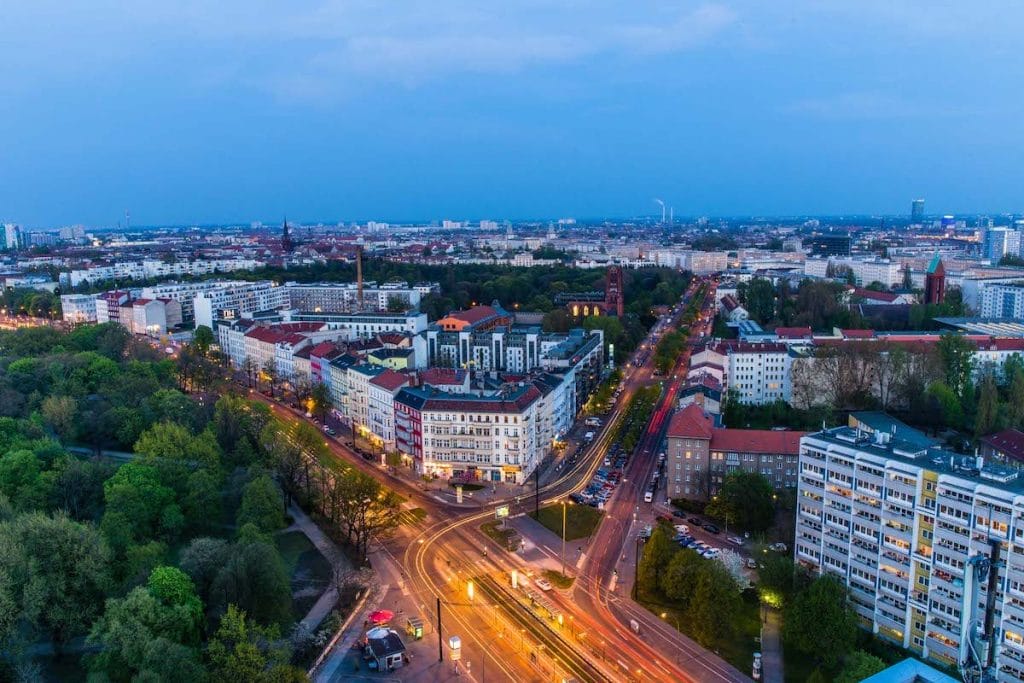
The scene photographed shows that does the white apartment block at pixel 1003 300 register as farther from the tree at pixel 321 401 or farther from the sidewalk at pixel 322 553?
the sidewalk at pixel 322 553

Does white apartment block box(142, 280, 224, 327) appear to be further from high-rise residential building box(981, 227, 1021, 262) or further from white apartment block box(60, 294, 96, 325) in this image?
high-rise residential building box(981, 227, 1021, 262)

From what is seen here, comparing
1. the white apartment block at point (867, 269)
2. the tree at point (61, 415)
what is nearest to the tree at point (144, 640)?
the tree at point (61, 415)

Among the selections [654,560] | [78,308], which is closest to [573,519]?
[654,560]

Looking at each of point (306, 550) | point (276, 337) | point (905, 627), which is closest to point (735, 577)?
point (905, 627)

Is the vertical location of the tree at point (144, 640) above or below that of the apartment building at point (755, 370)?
below

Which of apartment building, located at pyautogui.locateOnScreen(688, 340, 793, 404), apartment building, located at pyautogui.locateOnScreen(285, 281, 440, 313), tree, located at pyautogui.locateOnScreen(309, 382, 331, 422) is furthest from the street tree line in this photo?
apartment building, located at pyautogui.locateOnScreen(285, 281, 440, 313)
